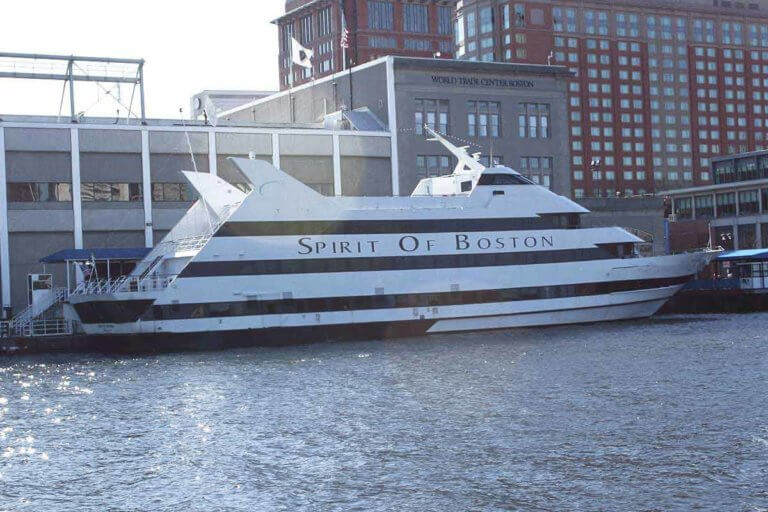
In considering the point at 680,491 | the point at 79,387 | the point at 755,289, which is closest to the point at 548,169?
the point at 755,289

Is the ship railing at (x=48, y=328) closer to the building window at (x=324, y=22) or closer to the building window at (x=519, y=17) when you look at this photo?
the building window at (x=324, y=22)

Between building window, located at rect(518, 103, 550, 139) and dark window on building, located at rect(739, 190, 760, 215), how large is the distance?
3784 cm

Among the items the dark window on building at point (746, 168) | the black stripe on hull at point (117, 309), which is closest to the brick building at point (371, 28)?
the dark window on building at point (746, 168)

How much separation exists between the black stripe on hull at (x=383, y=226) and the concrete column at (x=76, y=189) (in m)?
16.9

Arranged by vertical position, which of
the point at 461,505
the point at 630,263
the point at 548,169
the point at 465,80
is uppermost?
the point at 465,80

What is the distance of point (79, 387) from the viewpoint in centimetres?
3625

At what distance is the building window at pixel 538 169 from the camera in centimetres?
7525

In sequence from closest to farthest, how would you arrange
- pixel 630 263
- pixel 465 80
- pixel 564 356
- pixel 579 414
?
pixel 579 414
pixel 564 356
pixel 630 263
pixel 465 80

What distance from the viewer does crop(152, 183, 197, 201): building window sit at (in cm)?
6322

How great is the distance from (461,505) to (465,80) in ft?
184

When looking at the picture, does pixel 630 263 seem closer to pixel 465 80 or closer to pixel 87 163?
pixel 465 80

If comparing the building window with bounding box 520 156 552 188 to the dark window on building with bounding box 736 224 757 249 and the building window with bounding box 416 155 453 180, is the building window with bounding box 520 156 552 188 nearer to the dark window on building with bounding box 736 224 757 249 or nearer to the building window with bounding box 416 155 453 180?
the building window with bounding box 416 155 453 180

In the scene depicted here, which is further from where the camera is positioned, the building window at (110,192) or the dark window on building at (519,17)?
the dark window on building at (519,17)

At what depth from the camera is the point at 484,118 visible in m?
74.2
